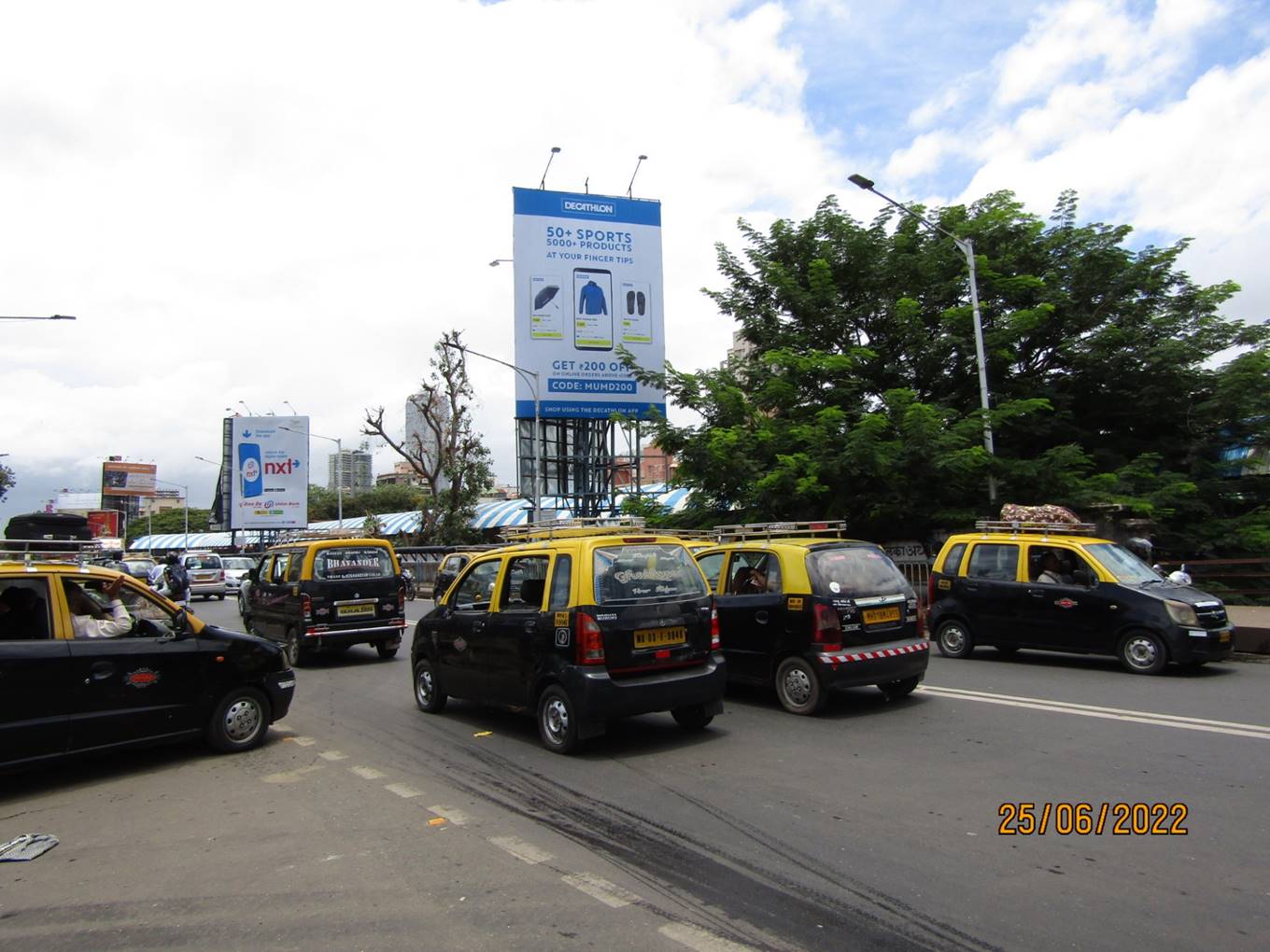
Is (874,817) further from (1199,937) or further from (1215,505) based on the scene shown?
(1215,505)

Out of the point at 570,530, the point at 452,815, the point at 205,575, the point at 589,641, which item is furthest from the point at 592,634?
the point at 205,575

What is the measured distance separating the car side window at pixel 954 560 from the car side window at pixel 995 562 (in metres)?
0.17

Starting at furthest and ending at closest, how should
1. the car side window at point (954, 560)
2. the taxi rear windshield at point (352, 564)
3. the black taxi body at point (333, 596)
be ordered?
the taxi rear windshield at point (352, 564)
the black taxi body at point (333, 596)
the car side window at point (954, 560)

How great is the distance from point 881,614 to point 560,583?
339 centimetres

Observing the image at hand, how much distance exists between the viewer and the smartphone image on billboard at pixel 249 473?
171ft

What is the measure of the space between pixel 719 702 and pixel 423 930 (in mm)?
3995

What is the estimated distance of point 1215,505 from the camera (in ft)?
60.1

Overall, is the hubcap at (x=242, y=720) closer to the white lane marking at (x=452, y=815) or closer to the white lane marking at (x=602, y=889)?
the white lane marking at (x=452, y=815)

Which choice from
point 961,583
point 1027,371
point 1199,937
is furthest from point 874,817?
point 1027,371

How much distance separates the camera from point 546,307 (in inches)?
1126

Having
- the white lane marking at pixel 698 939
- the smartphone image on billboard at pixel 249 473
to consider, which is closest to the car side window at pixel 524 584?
the white lane marking at pixel 698 939

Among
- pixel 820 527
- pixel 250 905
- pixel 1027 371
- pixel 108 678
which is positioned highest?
pixel 1027 371

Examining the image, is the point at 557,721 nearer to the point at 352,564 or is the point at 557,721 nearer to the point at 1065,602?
the point at 1065,602
